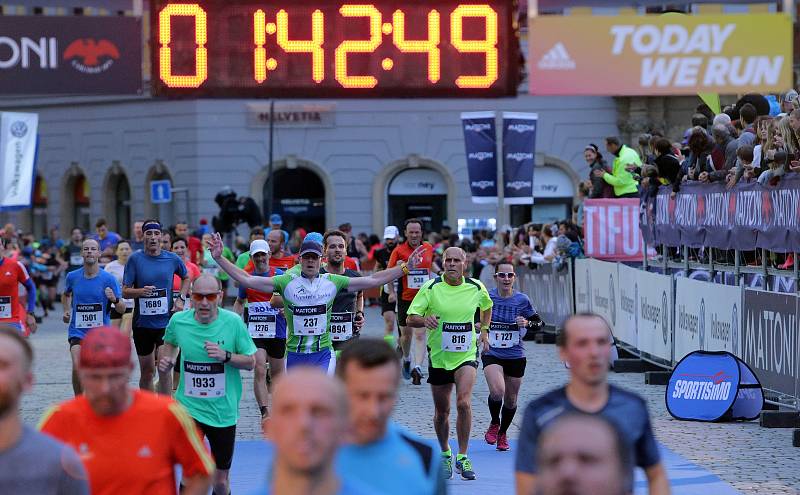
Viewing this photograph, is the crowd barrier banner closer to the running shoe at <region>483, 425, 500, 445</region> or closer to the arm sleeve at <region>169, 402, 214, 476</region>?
the running shoe at <region>483, 425, 500, 445</region>

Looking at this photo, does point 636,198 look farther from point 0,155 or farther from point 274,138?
point 274,138

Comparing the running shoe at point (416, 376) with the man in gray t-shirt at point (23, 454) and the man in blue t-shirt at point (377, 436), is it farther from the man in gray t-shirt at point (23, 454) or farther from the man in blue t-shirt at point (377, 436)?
the man in gray t-shirt at point (23, 454)

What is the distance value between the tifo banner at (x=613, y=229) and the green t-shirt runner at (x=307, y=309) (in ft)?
33.9

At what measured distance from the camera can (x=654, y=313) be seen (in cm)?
1898

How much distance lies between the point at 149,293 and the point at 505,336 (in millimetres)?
3876

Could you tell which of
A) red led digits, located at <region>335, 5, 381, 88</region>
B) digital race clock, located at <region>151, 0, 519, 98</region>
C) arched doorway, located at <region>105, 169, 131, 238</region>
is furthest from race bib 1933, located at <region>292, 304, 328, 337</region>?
arched doorway, located at <region>105, 169, 131, 238</region>

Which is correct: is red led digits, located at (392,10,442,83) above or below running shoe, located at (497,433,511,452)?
above

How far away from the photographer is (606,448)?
3.46m

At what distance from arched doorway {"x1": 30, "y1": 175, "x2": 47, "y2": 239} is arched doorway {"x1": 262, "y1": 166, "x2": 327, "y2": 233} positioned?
8.74 metres

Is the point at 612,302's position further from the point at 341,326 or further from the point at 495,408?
the point at 495,408

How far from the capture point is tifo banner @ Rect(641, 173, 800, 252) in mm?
14656

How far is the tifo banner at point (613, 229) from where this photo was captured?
22.6 meters

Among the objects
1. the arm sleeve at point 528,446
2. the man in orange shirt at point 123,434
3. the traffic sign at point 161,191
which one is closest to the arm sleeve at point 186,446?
the man in orange shirt at point 123,434

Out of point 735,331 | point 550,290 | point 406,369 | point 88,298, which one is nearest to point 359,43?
point 88,298
